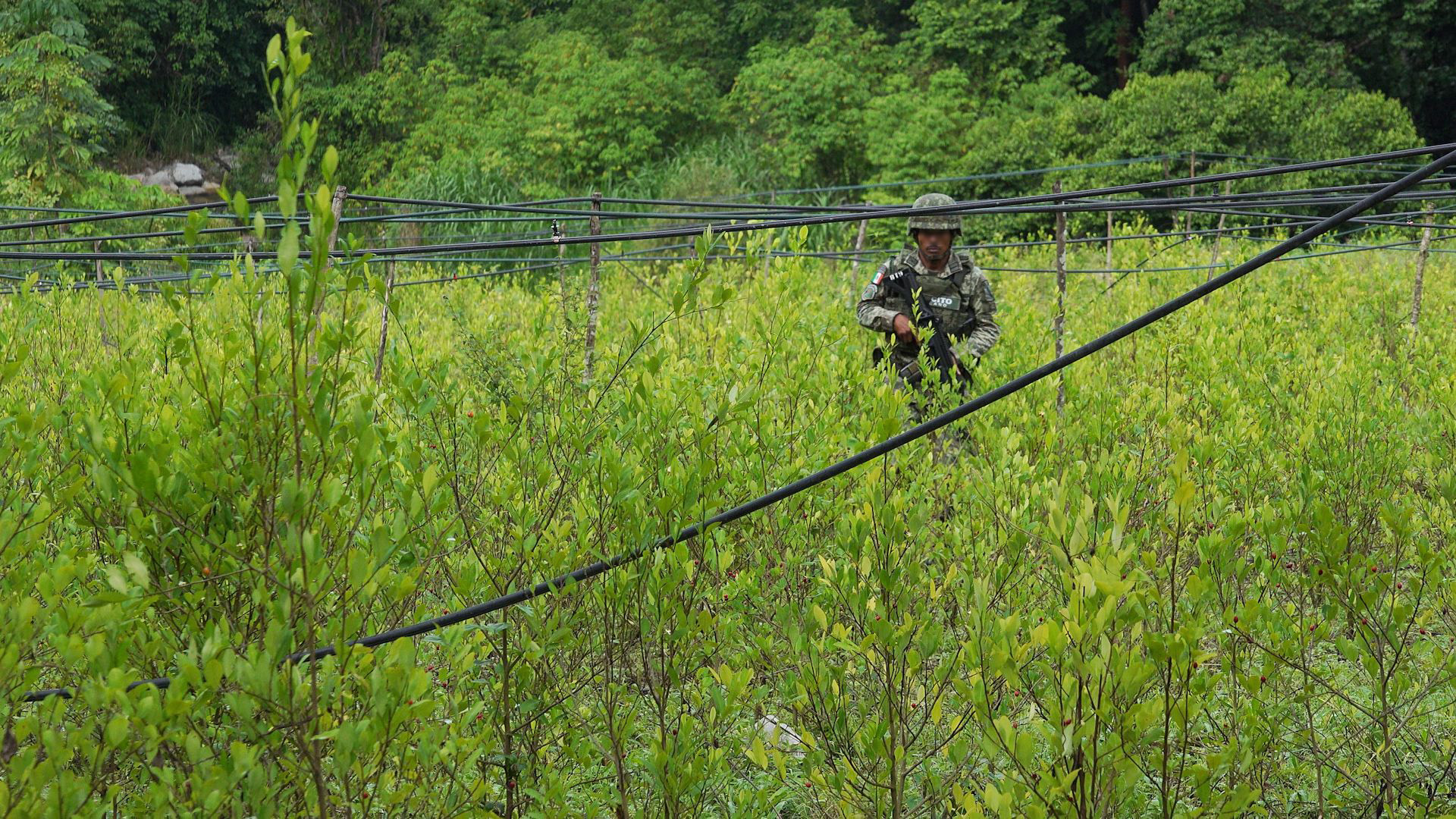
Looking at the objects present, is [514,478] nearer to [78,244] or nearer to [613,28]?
[78,244]

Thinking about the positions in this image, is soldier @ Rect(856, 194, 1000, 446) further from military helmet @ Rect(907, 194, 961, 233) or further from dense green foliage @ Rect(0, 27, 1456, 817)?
dense green foliage @ Rect(0, 27, 1456, 817)

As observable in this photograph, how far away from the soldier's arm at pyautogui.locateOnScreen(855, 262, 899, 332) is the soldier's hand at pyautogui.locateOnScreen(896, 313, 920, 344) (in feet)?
0.12

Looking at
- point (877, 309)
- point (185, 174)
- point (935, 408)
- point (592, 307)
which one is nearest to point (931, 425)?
point (935, 408)

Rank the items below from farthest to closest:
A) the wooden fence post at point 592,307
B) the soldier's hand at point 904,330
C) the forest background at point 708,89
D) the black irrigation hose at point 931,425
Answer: the forest background at point 708,89 → the wooden fence post at point 592,307 → the soldier's hand at point 904,330 → the black irrigation hose at point 931,425

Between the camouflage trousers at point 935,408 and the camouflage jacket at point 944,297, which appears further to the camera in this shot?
the camouflage jacket at point 944,297

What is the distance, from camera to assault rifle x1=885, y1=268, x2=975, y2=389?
5488mm

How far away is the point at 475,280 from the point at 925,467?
7.62m

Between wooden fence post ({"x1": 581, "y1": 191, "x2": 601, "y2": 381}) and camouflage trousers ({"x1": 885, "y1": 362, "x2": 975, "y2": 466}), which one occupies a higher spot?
A: wooden fence post ({"x1": 581, "y1": 191, "x2": 601, "y2": 381})

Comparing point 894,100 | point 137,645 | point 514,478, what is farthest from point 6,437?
point 894,100

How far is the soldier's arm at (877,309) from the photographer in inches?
215

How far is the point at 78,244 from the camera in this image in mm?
14906

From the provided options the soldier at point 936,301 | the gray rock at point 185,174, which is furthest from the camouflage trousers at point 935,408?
the gray rock at point 185,174

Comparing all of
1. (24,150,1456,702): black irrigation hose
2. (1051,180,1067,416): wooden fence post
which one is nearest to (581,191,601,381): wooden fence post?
(1051,180,1067,416): wooden fence post

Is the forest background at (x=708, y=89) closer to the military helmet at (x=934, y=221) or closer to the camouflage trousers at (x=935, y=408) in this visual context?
the military helmet at (x=934, y=221)
